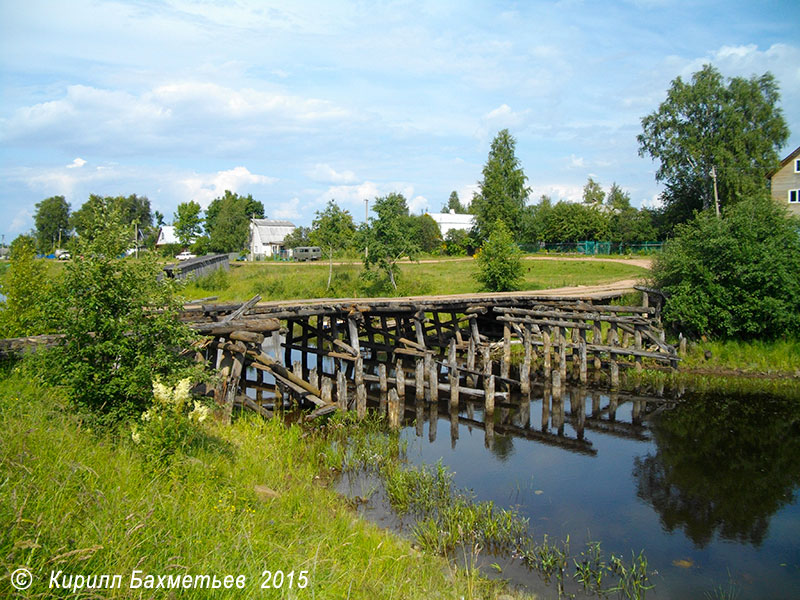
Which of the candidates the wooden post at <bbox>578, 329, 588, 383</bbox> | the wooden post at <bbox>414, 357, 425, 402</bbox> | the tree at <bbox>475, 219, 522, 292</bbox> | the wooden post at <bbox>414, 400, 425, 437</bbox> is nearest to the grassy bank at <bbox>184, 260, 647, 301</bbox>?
the tree at <bbox>475, 219, 522, 292</bbox>

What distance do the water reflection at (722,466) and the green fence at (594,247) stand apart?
32558mm

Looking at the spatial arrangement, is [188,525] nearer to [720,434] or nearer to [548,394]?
[720,434]

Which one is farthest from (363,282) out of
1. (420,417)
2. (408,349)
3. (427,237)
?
(427,237)

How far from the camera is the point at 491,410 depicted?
14.4m

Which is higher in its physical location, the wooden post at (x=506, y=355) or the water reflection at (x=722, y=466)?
the wooden post at (x=506, y=355)

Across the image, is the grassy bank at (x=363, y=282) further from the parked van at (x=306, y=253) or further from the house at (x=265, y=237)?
the house at (x=265, y=237)

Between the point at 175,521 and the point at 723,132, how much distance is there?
135ft

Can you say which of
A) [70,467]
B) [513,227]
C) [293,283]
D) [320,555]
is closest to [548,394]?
[320,555]

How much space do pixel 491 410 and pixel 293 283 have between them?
21003 mm

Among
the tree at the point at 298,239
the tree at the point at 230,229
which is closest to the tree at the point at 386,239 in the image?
the tree at the point at 298,239

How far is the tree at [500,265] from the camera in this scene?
2892cm

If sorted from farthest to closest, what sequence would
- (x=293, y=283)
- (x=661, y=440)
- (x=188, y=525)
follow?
1. (x=293, y=283)
2. (x=661, y=440)
3. (x=188, y=525)

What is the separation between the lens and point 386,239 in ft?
99.5

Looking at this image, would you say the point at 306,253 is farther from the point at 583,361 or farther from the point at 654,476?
the point at 654,476
